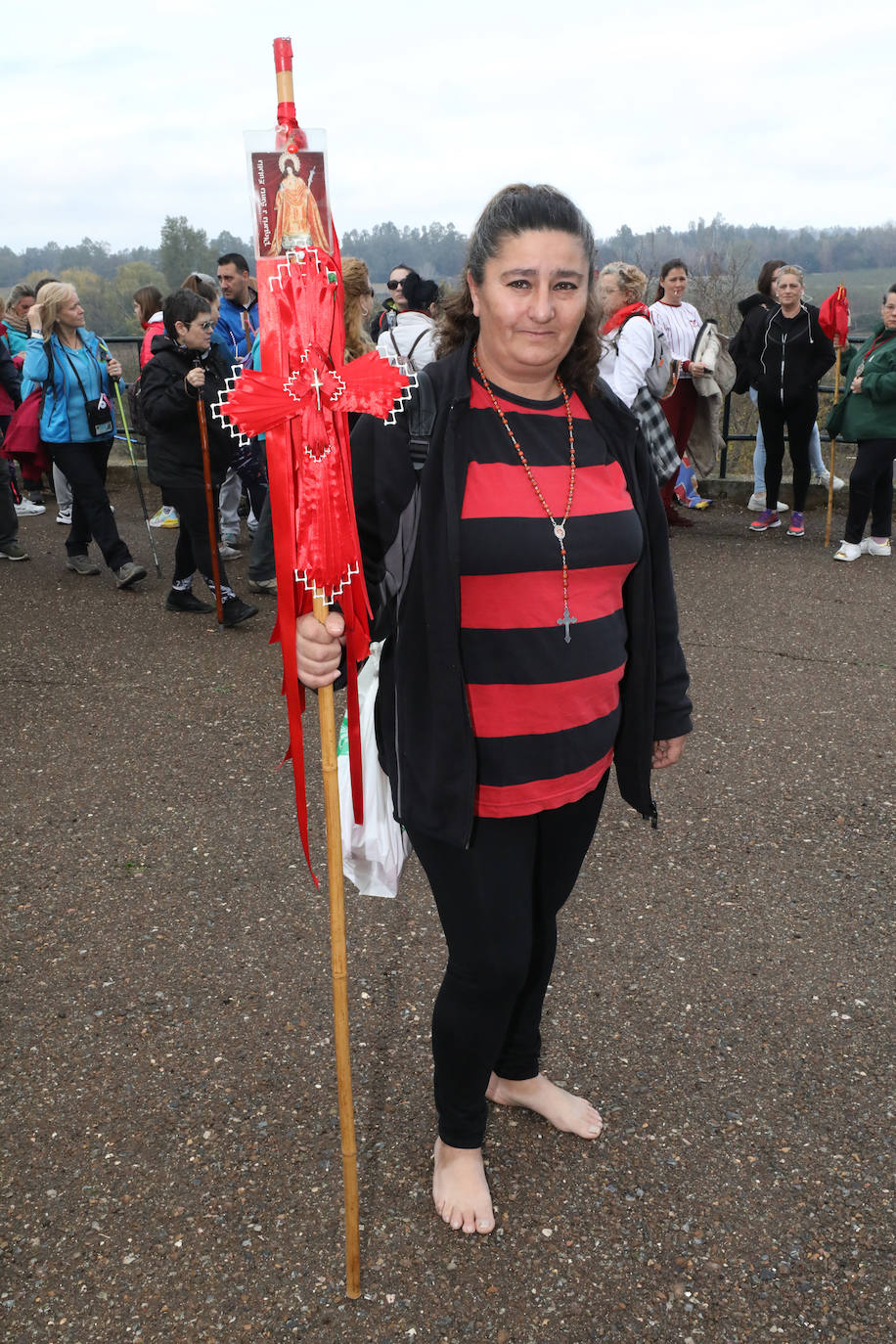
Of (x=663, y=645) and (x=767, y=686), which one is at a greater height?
(x=663, y=645)

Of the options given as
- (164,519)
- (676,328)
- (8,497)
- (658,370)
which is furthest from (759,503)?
Answer: (8,497)

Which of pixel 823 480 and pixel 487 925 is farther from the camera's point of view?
pixel 823 480

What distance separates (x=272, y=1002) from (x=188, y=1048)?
280 mm

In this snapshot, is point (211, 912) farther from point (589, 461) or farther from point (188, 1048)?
point (589, 461)

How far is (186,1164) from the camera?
8.24 ft

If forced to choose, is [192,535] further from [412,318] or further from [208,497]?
[412,318]

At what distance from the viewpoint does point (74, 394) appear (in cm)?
680

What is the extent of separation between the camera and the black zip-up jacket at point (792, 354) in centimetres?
777

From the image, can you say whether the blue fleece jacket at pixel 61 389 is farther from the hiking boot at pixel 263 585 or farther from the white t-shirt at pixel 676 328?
the white t-shirt at pixel 676 328

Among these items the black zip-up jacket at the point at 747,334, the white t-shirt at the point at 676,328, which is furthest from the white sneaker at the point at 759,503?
the white t-shirt at the point at 676,328

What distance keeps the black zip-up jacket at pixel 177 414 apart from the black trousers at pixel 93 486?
798 mm

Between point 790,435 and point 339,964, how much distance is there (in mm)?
7207

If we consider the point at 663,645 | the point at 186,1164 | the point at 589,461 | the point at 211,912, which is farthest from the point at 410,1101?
the point at 589,461

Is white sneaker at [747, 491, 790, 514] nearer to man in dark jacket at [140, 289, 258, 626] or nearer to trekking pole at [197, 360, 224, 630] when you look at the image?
man in dark jacket at [140, 289, 258, 626]
